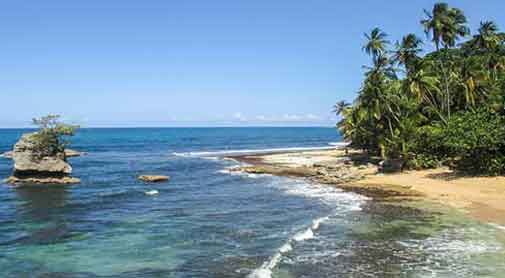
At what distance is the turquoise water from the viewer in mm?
16453

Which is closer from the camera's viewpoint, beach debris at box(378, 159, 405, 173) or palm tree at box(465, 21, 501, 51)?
beach debris at box(378, 159, 405, 173)

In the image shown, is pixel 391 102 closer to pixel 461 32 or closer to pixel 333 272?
pixel 461 32

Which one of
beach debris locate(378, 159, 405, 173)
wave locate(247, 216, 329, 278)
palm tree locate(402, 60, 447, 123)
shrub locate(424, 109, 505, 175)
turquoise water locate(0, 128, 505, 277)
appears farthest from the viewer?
palm tree locate(402, 60, 447, 123)

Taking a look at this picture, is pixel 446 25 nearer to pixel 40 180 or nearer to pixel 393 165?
pixel 393 165

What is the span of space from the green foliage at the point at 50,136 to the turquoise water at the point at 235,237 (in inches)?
253

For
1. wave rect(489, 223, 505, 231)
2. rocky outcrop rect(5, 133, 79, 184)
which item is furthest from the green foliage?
wave rect(489, 223, 505, 231)

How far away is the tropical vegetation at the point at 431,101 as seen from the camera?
37.7 metres

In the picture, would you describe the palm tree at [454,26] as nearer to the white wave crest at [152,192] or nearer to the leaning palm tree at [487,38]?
the leaning palm tree at [487,38]

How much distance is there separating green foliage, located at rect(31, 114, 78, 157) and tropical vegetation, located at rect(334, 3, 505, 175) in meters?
29.9

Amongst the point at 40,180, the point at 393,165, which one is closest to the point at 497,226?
the point at 393,165

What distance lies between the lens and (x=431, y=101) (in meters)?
51.2

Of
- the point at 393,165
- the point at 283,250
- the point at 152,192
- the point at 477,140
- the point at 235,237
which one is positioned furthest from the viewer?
the point at 393,165

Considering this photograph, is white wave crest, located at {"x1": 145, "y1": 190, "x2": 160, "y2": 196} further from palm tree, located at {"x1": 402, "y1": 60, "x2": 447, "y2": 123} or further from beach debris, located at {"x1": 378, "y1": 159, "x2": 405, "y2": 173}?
palm tree, located at {"x1": 402, "y1": 60, "x2": 447, "y2": 123}

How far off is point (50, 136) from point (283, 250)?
3113 centimetres
